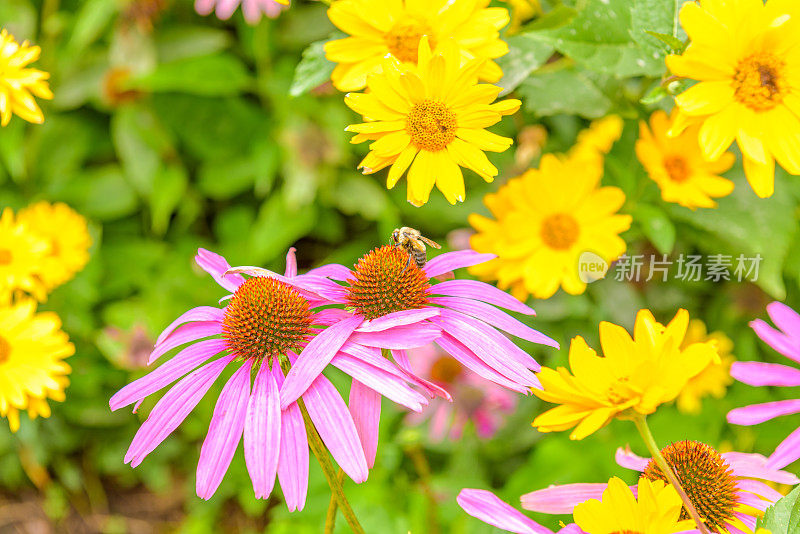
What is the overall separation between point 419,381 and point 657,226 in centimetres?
56

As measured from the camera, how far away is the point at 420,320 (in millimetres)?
483

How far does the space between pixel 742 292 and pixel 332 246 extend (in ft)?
3.02

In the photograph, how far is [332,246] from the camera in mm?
1651

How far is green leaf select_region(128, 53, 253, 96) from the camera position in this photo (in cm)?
137

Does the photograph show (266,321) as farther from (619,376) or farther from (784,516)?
(784,516)

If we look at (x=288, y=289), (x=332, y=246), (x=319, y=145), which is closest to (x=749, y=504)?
(x=288, y=289)

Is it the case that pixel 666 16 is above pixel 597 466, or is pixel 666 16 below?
above

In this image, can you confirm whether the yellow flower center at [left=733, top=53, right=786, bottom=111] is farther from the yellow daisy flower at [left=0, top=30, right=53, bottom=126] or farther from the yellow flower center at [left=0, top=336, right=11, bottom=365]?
the yellow flower center at [left=0, top=336, right=11, bottom=365]

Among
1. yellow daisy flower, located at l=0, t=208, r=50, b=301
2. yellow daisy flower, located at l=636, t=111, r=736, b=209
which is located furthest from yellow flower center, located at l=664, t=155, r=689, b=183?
yellow daisy flower, located at l=0, t=208, r=50, b=301

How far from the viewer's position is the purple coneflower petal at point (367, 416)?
0.47 m

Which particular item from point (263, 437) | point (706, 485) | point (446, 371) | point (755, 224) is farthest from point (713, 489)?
point (446, 371)

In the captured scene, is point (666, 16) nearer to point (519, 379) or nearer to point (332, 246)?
point (519, 379)

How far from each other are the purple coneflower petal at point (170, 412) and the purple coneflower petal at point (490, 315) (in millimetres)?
179

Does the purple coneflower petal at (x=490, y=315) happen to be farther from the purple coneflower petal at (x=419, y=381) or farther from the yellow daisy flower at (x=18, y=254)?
the yellow daisy flower at (x=18, y=254)
